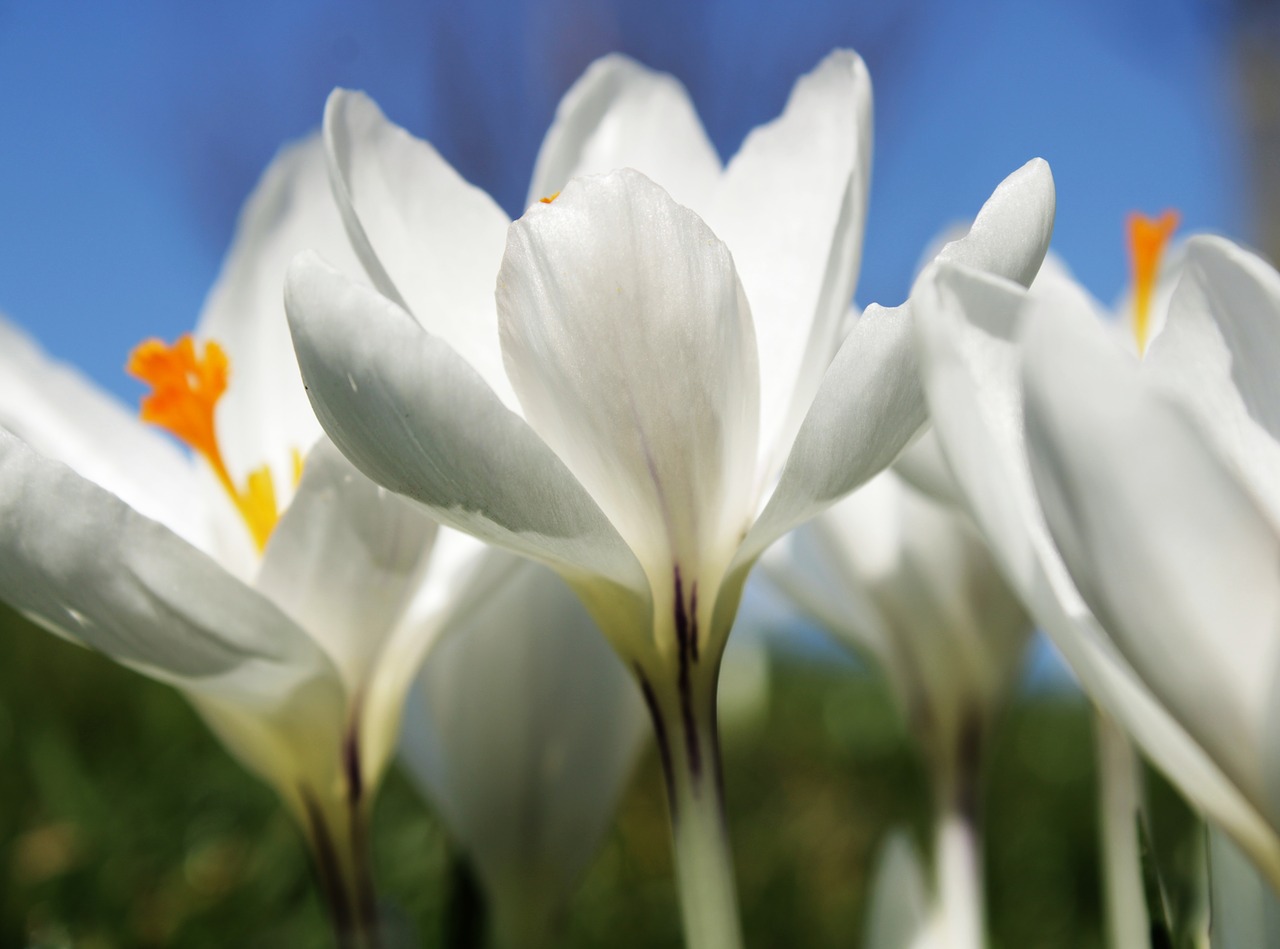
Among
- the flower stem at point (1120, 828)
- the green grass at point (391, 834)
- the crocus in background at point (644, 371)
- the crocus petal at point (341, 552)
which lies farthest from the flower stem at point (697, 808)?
the green grass at point (391, 834)

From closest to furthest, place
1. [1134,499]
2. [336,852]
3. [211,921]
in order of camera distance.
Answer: [1134,499]
[336,852]
[211,921]

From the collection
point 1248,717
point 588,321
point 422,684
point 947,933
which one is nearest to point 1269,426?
point 1248,717

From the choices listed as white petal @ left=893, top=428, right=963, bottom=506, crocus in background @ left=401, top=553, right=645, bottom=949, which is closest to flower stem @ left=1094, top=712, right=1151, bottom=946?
white petal @ left=893, top=428, right=963, bottom=506

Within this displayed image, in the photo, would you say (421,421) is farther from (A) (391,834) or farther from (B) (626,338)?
(A) (391,834)

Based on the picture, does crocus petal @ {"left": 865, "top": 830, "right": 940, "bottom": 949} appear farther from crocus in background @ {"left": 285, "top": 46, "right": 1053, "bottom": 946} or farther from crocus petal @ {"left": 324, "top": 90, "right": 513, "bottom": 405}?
crocus petal @ {"left": 324, "top": 90, "right": 513, "bottom": 405}

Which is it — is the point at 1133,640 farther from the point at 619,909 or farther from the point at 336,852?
the point at 619,909

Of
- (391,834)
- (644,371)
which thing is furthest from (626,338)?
(391,834)
